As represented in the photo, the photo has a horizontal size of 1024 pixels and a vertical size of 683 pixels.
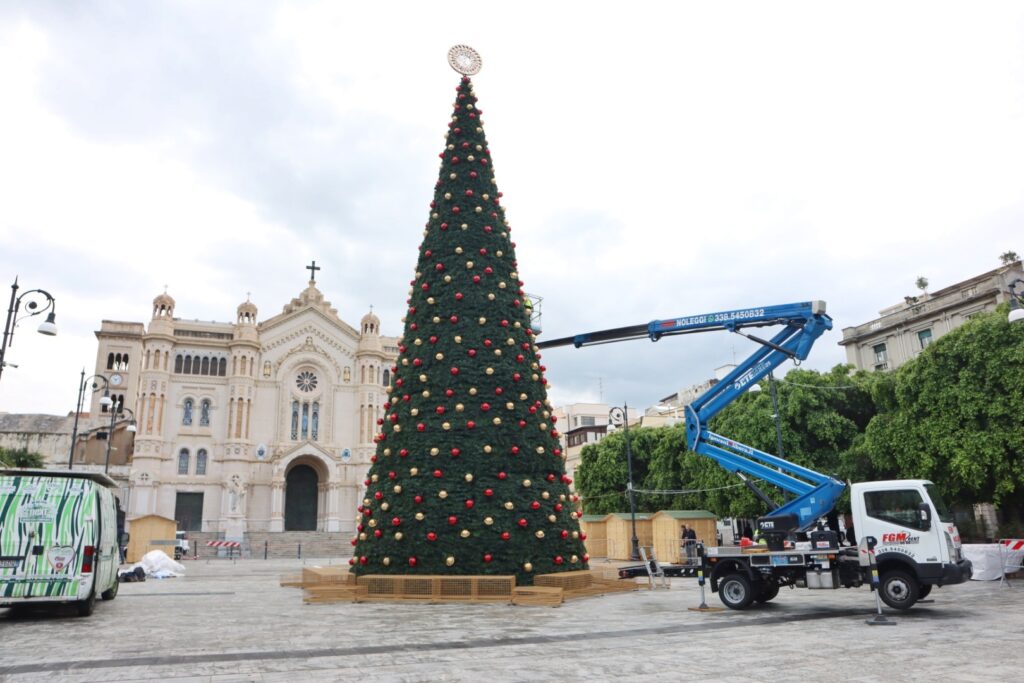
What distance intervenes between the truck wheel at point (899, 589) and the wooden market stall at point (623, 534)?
22435mm

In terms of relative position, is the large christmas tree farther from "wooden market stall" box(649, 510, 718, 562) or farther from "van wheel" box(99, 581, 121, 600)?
"wooden market stall" box(649, 510, 718, 562)

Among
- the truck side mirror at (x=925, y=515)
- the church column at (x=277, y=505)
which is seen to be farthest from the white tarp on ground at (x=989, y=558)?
the church column at (x=277, y=505)

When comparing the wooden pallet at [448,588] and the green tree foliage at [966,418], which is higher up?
the green tree foliage at [966,418]

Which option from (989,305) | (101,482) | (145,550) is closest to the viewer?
(101,482)

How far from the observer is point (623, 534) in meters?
37.6

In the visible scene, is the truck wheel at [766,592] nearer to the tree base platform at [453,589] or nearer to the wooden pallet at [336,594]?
the tree base platform at [453,589]

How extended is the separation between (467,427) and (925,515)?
9630 mm

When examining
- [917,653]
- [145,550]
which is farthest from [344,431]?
[917,653]

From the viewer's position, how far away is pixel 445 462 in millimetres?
16281

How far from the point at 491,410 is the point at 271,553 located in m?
38.4

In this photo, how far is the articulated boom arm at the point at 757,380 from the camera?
15.4 m

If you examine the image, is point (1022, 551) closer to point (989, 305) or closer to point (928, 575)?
point (928, 575)

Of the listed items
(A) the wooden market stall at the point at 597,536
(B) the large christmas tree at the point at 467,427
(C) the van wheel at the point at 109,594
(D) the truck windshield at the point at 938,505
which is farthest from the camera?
(A) the wooden market stall at the point at 597,536

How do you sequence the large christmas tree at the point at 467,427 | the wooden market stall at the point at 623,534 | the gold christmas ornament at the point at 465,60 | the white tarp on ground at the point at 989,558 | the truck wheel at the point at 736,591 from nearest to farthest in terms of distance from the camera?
the truck wheel at the point at 736,591 < the large christmas tree at the point at 467,427 < the white tarp on ground at the point at 989,558 < the gold christmas ornament at the point at 465,60 < the wooden market stall at the point at 623,534
